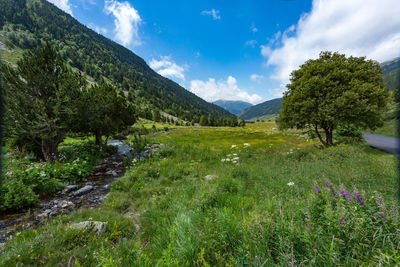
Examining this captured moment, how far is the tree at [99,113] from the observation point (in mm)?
16109

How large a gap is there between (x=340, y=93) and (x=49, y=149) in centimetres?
2949

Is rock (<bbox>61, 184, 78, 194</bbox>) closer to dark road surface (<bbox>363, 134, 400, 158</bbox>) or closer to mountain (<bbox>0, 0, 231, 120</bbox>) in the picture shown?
dark road surface (<bbox>363, 134, 400, 158</bbox>)

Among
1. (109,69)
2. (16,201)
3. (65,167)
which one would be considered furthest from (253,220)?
(109,69)

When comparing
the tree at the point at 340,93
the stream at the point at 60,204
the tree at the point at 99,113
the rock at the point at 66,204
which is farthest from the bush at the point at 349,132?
the tree at the point at 99,113

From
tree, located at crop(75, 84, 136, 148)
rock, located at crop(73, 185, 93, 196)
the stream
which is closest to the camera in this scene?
the stream

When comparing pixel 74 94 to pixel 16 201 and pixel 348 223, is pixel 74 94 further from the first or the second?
pixel 348 223

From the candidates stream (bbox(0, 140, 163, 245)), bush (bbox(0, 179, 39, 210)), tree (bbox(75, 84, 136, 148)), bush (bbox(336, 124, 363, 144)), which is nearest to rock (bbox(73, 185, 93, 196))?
stream (bbox(0, 140, 163, 245))

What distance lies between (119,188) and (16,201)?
4.26 m

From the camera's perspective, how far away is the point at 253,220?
2.49 metres

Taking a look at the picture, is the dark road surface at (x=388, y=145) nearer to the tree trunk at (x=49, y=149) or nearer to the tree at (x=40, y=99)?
the tree at (x=40, y=99)

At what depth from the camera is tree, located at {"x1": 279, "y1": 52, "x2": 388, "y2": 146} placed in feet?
42.4

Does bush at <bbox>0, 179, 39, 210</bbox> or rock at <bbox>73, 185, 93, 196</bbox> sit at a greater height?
bush at <bbox>0, 179, 39, 210</bbox>

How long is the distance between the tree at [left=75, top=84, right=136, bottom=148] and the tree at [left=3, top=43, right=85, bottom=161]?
5.40ft

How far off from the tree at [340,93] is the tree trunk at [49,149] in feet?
83.3
